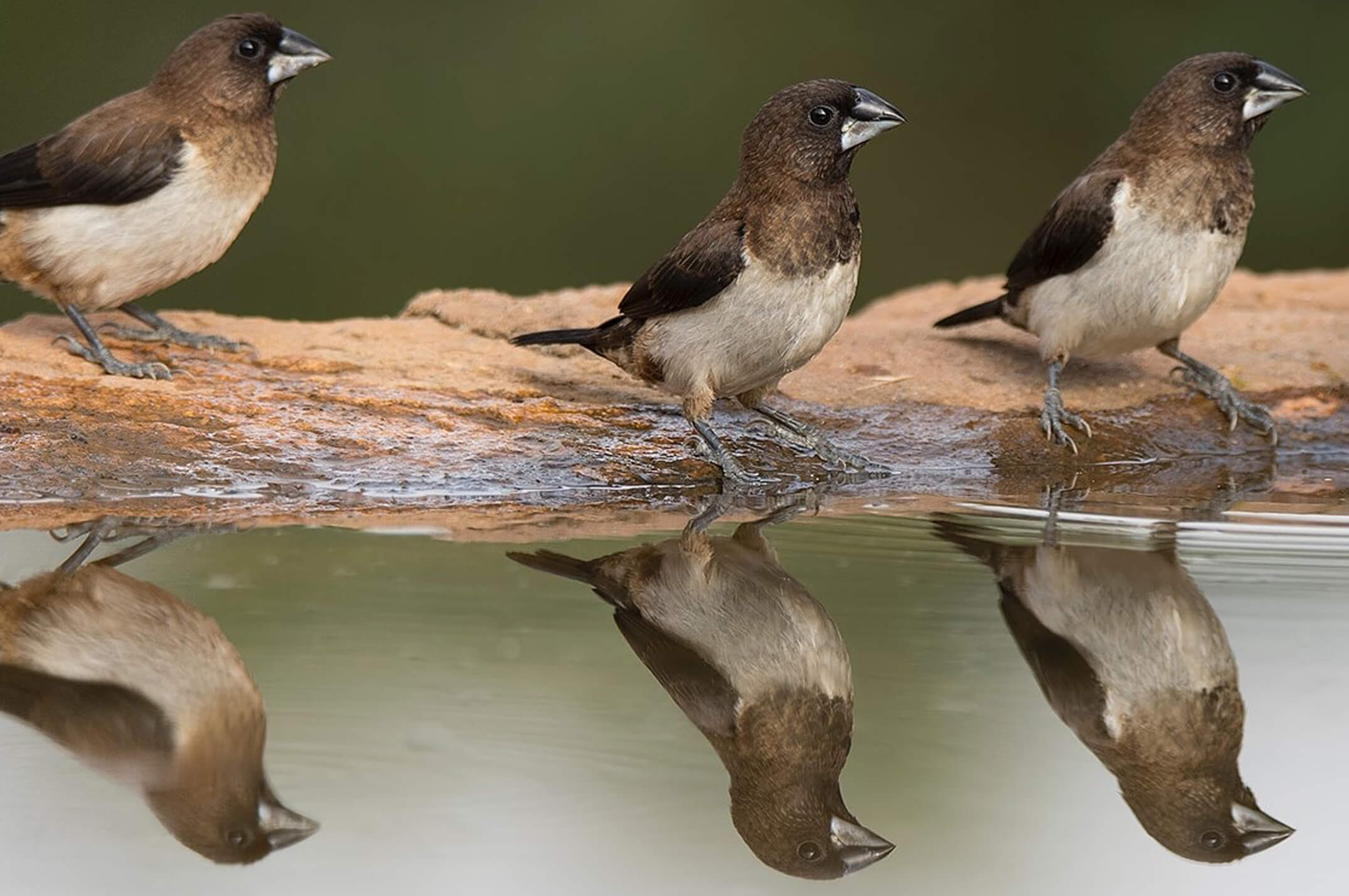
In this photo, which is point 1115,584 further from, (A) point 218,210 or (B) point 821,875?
(A) point 218,210

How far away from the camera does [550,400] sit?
454 centimetres

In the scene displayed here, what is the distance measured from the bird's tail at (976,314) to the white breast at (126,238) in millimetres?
2335

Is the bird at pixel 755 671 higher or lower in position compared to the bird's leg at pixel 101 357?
higher

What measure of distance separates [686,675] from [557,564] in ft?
2.50

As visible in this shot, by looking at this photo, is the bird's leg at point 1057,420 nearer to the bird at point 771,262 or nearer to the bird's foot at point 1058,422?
the bird's foot at point 1058,422

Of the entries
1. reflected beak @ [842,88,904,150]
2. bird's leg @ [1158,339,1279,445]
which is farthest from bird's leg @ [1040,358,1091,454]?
reflected beak @ [842,88,904,150]

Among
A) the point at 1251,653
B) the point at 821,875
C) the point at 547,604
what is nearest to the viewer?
the point at 821,875

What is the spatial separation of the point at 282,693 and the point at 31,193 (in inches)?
104

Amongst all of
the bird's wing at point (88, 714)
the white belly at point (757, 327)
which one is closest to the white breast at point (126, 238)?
the white belly at point (757, 327)

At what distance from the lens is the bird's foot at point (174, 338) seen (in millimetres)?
4820

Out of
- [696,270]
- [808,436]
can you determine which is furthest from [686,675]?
[808,436]

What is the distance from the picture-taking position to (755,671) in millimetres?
2701

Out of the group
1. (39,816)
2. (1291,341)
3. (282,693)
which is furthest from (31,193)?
(1291,341)

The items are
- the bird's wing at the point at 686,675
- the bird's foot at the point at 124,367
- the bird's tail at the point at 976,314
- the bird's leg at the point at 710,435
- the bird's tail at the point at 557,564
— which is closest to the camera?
the bird's wing at the point at 686,675
